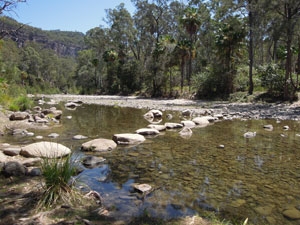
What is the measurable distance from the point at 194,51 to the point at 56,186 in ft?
110

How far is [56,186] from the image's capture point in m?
4.24

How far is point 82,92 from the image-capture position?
194ft

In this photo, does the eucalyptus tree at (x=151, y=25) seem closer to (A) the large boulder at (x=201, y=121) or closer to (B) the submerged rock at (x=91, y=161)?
(A) the large boulder at (x=201, y=121)

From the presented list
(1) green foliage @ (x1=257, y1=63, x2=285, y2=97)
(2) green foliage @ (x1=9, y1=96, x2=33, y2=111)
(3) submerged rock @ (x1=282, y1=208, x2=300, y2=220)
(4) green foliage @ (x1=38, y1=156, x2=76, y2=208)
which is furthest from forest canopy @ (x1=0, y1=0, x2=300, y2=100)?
(3) submerged rock @ (x1=282, y1=208, x2=300, y2=220)

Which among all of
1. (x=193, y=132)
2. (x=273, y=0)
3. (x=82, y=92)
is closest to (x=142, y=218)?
(x=193, y=132)

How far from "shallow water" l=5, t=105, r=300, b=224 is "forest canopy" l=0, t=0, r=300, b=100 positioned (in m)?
7.79

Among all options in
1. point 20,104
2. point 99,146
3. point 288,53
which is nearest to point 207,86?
point 288,53

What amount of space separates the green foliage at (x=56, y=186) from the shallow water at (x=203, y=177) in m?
0.69

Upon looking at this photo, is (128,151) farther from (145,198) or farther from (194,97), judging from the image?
(194,97)

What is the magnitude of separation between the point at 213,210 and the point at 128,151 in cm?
419

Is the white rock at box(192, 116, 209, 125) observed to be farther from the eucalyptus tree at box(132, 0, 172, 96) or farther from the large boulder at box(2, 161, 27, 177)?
the eucalyptus tree at box(132, 0, 172, 96)

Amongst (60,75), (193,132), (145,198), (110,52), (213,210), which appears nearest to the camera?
(213,210)

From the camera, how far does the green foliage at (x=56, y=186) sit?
13.5ft

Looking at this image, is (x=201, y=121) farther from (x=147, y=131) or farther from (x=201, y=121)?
(x=147, y=131)
